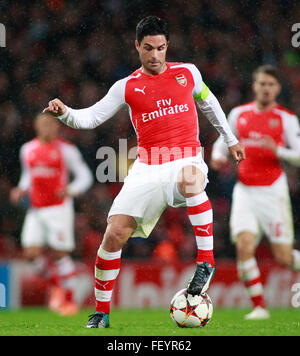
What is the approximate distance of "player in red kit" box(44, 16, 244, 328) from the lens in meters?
4.77

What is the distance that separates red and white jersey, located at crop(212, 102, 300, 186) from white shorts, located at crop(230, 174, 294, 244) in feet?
0.26

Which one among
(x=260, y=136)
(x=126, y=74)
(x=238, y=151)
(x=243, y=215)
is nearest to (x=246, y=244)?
(x=243, y=215)

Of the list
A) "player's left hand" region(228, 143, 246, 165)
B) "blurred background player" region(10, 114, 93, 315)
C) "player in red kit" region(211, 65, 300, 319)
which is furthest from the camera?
"blurred background player" region(10, 114, 93, 315)

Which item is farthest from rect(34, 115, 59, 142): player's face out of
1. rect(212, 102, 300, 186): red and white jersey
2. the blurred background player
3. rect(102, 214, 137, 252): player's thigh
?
rect(102, 214, 137, 252): player's thigh

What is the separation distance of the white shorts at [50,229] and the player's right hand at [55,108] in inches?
160

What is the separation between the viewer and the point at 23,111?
1064cm

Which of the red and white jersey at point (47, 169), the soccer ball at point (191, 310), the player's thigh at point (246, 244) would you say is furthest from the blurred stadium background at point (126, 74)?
the soccer ball at point (191, 310)

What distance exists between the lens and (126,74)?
11102 mm

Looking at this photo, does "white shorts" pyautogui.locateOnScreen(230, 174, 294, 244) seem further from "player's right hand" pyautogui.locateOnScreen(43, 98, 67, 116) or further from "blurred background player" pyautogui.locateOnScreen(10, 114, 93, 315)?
"player's right hand" pyautogui.locateOnScreen(43, 98, 67, 116)

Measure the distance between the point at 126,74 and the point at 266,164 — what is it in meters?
4.24

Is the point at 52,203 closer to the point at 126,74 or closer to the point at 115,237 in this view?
the point at 126,74

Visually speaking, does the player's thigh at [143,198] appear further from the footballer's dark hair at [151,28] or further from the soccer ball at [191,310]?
the footballer's dark hair at [151,28]
